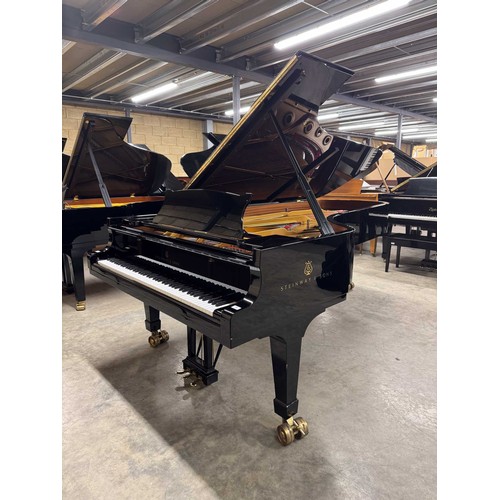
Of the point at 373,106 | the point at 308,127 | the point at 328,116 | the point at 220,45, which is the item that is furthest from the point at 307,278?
the point at 328,116

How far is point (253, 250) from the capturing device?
165 centimetres

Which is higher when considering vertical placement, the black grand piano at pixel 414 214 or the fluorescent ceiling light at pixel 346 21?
the fluorescent ceiling light at pixel 346 21

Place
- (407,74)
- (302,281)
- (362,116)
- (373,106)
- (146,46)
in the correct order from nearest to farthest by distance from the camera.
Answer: (302,281) → (146,46) → (407,74) → (373,106) → (362,116)

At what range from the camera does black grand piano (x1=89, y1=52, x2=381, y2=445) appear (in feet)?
5.55

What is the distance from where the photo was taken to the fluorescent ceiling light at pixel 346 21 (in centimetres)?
409

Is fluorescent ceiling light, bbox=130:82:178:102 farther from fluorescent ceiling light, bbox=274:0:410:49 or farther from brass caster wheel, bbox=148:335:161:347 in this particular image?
brass caster wheel, bbox=148:335:161:347

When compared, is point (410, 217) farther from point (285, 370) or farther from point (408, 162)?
point (285, 370)

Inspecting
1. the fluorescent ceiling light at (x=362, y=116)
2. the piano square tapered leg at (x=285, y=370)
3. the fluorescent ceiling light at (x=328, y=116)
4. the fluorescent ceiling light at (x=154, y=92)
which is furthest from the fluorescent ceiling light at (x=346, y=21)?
the fluorescent ceiling light at (x=362, y=116)

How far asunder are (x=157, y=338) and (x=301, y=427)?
4.90 ft

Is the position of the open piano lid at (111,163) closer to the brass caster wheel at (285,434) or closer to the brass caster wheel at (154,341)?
the brass caster wheel at (154,341)

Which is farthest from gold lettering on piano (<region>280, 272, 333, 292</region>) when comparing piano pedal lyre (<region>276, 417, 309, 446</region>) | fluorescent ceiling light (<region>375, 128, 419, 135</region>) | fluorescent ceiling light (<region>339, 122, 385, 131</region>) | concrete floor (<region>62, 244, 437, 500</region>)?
fluorescent ceiling light (<region>375, 128, 419, 135</region>)

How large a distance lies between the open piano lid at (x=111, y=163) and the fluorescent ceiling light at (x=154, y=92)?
3.80m

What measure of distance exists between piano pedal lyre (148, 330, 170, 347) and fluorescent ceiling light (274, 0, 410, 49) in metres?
4.10

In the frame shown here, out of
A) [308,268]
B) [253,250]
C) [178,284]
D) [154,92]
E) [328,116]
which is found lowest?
[178,284]
